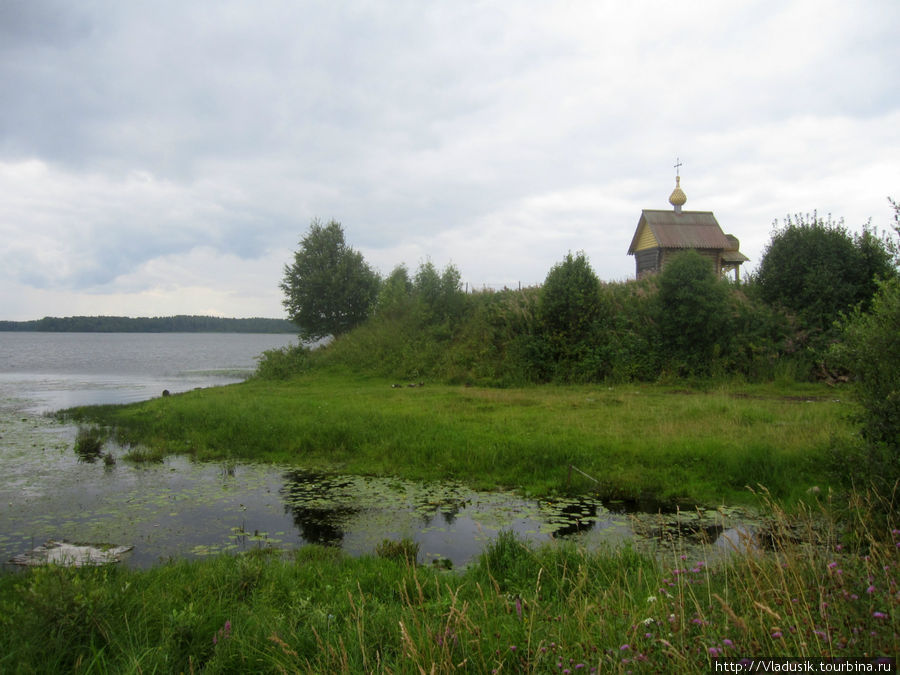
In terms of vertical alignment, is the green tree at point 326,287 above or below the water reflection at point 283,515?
above

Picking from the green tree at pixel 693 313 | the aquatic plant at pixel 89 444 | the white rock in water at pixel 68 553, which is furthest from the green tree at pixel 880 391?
the aquatic plant at pixel 89 444

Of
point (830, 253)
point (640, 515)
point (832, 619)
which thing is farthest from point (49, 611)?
point (830, 253)

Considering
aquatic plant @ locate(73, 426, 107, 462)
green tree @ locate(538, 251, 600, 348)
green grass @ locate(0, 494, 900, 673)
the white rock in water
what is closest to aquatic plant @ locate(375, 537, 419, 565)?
green grass @ locate(0, 494, 900, 673)

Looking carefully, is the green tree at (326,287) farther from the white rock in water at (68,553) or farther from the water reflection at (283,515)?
the white rock in water at (68,553)

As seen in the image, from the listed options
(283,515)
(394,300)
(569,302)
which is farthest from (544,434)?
(394,300)

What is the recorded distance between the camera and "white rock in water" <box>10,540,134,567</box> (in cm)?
721

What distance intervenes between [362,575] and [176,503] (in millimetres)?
5519

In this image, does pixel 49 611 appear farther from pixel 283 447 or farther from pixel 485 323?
pixel 485 323

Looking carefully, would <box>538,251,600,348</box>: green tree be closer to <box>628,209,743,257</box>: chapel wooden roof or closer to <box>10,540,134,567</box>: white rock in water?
<box>628,209,743,257</box>: chapel wooden roof

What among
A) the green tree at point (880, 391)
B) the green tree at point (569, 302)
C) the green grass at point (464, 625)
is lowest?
the green grass at point (464, 625)

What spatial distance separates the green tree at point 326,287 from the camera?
36844 millimetres

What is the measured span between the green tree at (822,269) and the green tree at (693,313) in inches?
104

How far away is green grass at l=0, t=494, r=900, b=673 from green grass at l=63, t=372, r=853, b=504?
479cm

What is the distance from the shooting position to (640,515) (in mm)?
9047
